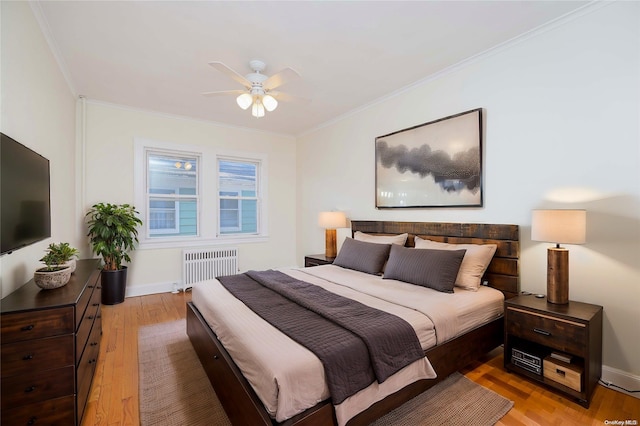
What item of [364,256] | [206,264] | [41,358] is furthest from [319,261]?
[41,358]

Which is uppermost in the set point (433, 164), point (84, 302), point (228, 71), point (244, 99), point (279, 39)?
point (279, 39)

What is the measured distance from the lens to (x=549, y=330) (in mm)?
2035

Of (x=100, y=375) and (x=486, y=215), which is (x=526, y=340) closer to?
(x=486, y=215)

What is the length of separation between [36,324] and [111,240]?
2.66 metres

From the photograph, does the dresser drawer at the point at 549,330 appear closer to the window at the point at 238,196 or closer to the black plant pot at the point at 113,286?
the window at the point at 238,196

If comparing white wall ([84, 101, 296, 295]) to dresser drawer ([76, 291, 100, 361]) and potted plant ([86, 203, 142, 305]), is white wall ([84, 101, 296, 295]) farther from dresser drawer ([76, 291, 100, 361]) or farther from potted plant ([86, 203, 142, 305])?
dresser drawer ([76, 291, 100, 361])

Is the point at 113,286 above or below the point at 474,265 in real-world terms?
below

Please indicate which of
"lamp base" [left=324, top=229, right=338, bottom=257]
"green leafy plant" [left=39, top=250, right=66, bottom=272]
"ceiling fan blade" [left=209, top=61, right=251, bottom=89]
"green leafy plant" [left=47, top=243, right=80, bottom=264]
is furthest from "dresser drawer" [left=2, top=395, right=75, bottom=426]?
"lamp base" [left=324, top=229, right=338, bottom=257]

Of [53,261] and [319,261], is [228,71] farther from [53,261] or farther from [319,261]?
[319,261]

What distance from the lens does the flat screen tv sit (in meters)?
1.56

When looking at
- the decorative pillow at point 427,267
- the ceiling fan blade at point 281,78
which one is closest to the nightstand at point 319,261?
→ the decorative pillow at point 427,267

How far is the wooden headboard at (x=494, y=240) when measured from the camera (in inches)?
101

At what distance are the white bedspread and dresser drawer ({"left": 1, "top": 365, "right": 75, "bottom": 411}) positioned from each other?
2.71ft

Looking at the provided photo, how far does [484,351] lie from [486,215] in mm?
1260
